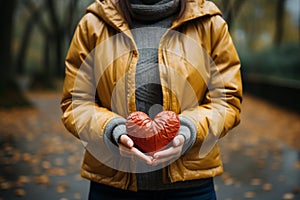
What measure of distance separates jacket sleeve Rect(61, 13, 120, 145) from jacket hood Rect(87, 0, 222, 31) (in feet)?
0.25

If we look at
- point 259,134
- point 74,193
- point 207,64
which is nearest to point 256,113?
point 259,134

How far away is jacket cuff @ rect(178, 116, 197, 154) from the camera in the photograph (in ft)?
6.77

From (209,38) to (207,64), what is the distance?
0.11m

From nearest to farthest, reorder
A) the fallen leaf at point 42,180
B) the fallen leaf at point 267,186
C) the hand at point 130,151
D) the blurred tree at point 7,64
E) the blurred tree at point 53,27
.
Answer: the hand at point 130,151, the fallen leaf at point 267,186, the fallen leaf at point 42,180, the blurred tree at point 7,64, the blurred tree at point 53,27

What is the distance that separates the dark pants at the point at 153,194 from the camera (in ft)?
7.39

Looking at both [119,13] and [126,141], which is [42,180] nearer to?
[119,13]

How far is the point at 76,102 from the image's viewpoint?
2227 millimetres

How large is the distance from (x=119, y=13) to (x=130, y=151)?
623 millimetres

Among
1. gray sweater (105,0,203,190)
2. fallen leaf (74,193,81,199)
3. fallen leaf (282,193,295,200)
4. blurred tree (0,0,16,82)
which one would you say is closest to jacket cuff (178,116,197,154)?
gray sweater (105,0,203,190)

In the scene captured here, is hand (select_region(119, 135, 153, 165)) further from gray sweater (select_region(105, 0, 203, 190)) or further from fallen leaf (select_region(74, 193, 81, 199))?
fallen leaf (select_region(74, 193, 81, 199))

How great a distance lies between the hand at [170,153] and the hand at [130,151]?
1.0 inches

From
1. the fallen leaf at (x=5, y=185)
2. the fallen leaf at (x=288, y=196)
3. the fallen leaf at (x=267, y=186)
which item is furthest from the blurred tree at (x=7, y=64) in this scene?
the fallen leaf at (x=288, y=196)

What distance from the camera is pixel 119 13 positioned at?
2.24 meters

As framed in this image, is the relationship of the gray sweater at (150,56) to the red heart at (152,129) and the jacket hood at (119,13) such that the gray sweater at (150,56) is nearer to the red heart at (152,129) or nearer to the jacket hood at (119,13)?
the jacket hood at (119,13)
